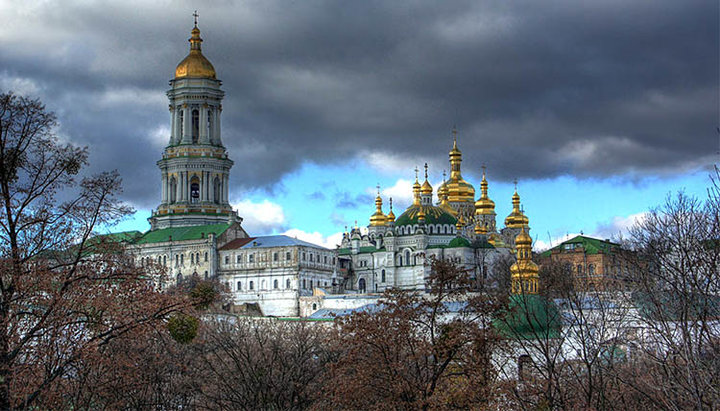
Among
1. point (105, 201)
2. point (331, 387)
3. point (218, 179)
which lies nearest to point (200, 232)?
point (218, 179)

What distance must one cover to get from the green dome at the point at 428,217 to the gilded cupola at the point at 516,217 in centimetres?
1335

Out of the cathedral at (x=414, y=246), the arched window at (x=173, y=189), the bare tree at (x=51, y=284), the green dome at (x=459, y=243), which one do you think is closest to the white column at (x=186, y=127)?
the arched window at (x=173, y=189)

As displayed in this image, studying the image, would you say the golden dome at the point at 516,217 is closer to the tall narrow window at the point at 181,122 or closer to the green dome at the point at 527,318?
the tall narrow window at the point at 181,122

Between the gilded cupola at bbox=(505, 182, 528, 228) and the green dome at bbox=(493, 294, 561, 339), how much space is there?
8435 cm

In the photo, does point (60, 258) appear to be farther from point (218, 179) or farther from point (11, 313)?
point (218, 179)

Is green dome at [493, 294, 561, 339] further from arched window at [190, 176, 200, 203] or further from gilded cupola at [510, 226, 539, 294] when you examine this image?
arched window at [190, 176, 200, 203]

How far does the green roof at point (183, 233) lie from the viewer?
11400 cm

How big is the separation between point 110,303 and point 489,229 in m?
112

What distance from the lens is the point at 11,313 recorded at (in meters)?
22.7

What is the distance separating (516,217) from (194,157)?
42.5 meters

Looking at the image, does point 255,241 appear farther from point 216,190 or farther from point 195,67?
Result: point 195,67

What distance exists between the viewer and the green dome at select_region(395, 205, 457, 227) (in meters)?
121

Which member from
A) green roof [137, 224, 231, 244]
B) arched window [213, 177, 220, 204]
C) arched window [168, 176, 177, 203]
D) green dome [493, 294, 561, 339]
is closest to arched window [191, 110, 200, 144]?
arched window [168, 176, 177, 203]

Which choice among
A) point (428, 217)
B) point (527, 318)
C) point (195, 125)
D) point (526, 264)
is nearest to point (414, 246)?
point (428, 217)
